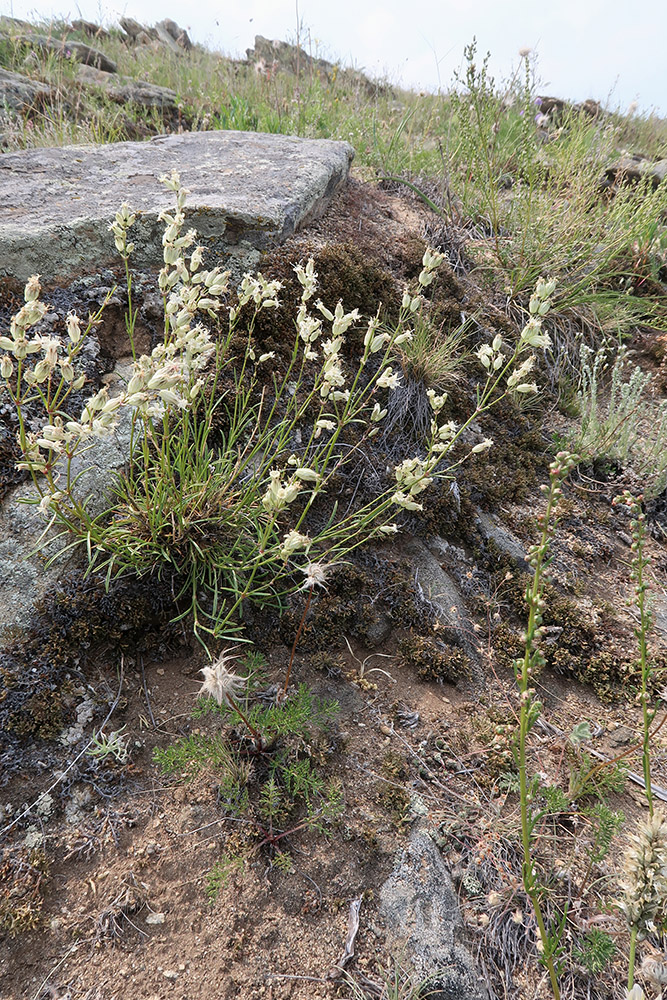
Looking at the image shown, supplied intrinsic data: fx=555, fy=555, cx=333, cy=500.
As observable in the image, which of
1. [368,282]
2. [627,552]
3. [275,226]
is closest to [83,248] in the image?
[275,226]

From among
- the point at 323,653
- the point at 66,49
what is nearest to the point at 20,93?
the point at 66,49

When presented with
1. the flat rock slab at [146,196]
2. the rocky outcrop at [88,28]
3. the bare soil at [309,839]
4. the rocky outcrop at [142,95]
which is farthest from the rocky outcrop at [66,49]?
the bare soil at [309,839]

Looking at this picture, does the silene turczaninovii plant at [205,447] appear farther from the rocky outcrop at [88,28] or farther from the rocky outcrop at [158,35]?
the rocky outcrop at [88,28]

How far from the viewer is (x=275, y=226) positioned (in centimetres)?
370

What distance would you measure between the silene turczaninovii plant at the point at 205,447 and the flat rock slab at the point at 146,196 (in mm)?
621

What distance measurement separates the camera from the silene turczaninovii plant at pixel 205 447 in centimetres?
194

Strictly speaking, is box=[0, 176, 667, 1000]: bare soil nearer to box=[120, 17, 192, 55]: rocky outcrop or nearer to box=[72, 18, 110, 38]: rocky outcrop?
box=[120, 17, 192, 55]: rocky outcrop

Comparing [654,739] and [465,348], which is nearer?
[654,739]

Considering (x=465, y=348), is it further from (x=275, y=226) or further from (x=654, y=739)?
(x=654, y=739)

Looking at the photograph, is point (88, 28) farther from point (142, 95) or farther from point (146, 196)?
point (146, 196)

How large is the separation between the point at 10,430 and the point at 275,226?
2135 mm

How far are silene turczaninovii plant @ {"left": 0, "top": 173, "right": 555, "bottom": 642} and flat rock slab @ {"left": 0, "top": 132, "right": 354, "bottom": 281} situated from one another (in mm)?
621

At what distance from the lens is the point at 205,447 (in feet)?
9.32

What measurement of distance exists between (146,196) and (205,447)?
201 cm
